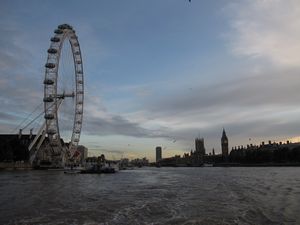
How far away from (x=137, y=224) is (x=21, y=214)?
791 cm

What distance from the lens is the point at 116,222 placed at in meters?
25.2

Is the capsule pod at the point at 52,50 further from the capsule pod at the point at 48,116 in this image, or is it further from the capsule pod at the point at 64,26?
the capsule pod at the point at 48,116

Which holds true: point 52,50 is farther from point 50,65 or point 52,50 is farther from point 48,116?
point 48,116

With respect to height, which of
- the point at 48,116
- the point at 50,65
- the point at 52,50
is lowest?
the point at 48,116

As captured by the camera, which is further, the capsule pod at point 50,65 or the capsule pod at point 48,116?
the capsule pod at point 48,116

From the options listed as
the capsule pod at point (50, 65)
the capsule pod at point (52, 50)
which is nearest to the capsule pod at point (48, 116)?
the capsule pod at point (50, 65)

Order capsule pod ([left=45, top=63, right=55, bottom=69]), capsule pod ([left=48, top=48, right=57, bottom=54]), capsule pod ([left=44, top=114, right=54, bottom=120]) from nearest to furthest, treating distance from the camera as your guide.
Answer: capsule pod ([left=48, top=48, right=57, bottom=54]) < capsule pod ([left=45, top=63, right=55, bottom=69]) < capsule pod ([left=44, top=114, right=54, bottom=120])

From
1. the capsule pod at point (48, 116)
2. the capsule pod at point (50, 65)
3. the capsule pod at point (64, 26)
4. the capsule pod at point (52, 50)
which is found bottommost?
the capsule pod at point (48, 116)

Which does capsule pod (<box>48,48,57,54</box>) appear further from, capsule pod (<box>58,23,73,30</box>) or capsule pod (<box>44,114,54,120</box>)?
capsule pod (<box>44,114,54,120</box>)

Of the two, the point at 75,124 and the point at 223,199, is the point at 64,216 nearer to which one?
the point at 223,199

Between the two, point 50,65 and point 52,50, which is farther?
point 50,65

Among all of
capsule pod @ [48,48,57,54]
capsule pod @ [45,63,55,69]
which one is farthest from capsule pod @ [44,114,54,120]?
capsule pod @ [48,48,57,54]

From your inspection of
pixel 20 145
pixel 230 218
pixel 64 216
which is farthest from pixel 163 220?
pixel 20 145

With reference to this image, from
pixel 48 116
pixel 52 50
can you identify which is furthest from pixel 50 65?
pixel 48 116
